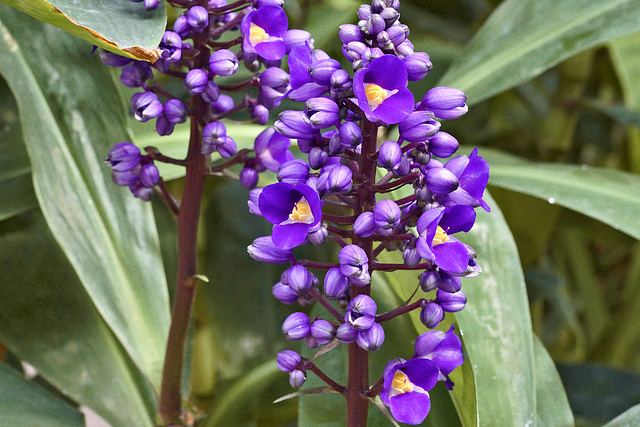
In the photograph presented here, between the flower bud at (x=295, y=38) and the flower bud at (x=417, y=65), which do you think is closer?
the flower bud at (x=417, y=65)

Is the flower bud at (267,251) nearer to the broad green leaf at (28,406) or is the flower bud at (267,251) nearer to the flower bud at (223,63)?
the flower bud at (223,63)

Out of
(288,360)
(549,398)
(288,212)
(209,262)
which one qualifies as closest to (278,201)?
(288,212)

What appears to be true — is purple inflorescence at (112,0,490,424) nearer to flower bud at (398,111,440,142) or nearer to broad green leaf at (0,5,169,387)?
flower bud at (398,111,440,142)

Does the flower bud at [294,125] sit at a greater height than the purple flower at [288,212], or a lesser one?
greater

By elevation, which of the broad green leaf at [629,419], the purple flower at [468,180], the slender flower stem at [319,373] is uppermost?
the purple flower at [468,180]

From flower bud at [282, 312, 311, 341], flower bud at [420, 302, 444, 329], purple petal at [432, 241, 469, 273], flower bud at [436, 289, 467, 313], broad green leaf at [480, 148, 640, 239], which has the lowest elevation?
broad green leaf at [480, 148, 640, 239]

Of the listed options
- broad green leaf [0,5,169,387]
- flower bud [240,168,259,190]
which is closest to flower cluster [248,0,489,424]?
flower bud [240,168,259,190]

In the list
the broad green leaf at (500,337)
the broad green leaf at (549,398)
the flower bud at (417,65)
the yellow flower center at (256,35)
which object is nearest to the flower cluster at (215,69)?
the yellow flower center at (256,35)
